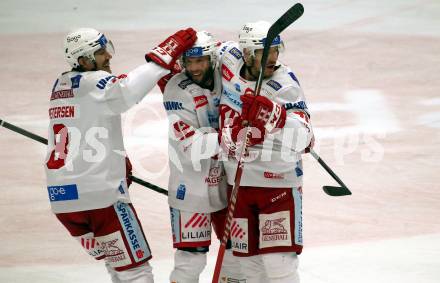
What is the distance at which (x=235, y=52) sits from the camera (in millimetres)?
5359

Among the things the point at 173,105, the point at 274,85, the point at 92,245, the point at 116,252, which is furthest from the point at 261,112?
the point at 92,245

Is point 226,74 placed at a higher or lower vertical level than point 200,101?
higher

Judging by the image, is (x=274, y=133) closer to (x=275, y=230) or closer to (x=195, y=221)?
(x=275, y=230)

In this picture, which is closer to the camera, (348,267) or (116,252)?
(116,252)

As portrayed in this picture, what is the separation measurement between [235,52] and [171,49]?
0.38 m

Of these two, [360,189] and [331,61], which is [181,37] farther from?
[331,61]

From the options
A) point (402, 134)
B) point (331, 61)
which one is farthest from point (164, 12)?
point (402, 134)

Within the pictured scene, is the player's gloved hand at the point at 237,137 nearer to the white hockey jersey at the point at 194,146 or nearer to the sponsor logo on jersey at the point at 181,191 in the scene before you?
the white hockey jersey at the point at 194,146

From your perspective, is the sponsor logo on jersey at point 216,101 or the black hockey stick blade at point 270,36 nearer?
the black hockey stick blade at point 270,36

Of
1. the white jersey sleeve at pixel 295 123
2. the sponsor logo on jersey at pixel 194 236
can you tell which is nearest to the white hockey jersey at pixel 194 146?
the sponsor logo on jersey at pixel 194 236

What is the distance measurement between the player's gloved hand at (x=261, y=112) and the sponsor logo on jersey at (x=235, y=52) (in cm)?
42

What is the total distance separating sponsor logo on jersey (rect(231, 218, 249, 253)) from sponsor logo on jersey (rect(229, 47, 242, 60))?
799 mm

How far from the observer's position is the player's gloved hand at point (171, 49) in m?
5.10

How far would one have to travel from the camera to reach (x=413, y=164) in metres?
7.85
